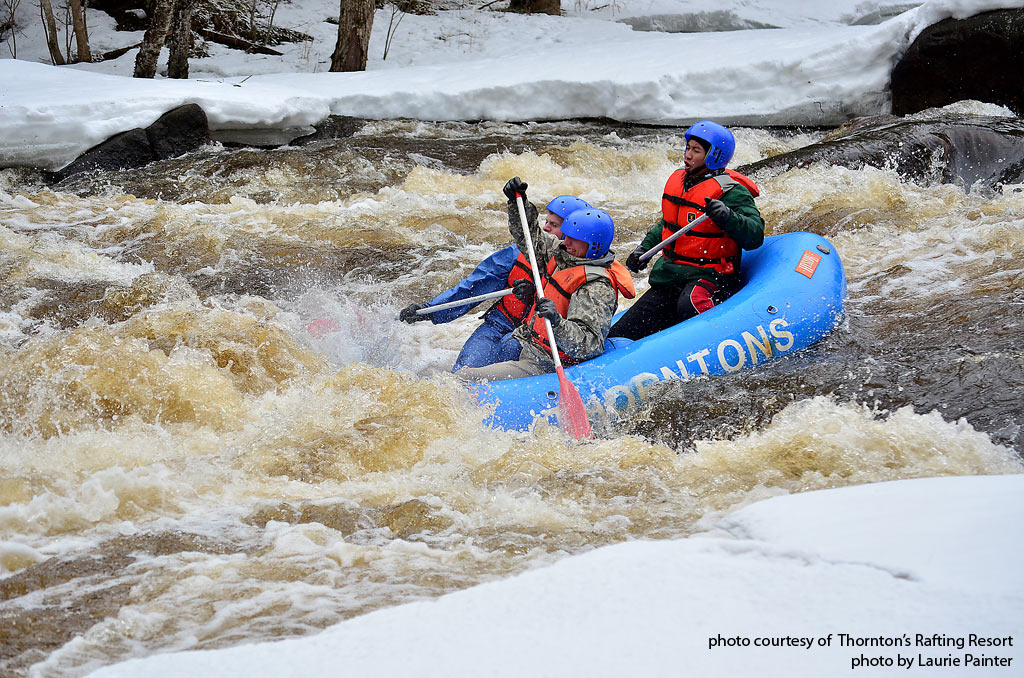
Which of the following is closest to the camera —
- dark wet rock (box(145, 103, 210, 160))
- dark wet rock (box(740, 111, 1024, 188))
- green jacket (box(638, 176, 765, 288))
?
green jacket (box(638, 176, 765, 288))

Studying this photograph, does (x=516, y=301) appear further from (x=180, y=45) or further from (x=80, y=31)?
(x=80, y=31)

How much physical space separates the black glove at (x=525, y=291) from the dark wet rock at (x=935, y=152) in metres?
4.42

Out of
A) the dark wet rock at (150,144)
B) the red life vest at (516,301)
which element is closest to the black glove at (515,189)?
the red life vest at (516,301)

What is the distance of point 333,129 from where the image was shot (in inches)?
426

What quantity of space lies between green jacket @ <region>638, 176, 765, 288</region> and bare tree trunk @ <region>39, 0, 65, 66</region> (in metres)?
12.5

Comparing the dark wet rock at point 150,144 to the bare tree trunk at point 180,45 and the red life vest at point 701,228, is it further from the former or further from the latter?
the red life vest at point 701,228

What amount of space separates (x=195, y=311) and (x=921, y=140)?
6.65 m

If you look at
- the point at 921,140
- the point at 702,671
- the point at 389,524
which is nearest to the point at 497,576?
the point at 389,524

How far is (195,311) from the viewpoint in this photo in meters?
6.03

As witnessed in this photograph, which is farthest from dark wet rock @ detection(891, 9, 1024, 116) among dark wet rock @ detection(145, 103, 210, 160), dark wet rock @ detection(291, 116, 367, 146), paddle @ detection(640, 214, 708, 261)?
dark wet rock @ detection(145, 103, 210, 160)

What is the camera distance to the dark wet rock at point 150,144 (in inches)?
352

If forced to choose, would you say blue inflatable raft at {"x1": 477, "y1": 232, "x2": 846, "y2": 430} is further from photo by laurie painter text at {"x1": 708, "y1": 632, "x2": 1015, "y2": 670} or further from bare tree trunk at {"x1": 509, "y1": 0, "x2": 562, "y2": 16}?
bare tree trunk at {"x1": 509, "y1": 0, "x2": 562, "y2": 16}

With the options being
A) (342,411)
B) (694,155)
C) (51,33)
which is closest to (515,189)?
(694,155)

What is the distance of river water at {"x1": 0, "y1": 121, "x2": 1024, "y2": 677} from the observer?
3066 mm
